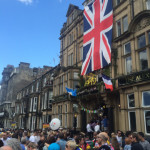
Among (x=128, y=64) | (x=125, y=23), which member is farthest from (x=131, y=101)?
(x=125, y=23)

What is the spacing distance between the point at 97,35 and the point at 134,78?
654 cm

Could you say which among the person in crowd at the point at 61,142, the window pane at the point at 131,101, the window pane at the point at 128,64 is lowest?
the person in crowd at the point at 61,142

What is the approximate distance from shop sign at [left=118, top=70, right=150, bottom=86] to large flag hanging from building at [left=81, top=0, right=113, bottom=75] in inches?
81.3

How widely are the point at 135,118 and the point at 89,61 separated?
7.26m

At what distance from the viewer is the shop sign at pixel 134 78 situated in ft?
34.7

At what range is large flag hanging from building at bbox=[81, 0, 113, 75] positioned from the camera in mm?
14406

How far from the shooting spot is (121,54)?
13.3 m

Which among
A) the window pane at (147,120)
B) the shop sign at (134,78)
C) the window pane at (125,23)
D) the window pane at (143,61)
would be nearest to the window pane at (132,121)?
the window pane at (147,120)

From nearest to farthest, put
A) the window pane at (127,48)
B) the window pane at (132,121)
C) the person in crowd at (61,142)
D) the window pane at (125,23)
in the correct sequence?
the person in crowd at (61,142)
the window pane at (132,121)
the window pane at (127,48)
the window pane at (125,23)

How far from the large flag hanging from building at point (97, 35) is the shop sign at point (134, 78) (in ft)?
6.78

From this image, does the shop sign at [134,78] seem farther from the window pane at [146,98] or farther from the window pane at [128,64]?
the window pane at [146,98]

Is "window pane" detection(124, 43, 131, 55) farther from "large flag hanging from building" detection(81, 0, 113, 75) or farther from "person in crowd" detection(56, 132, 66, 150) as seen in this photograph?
"person in crowd" detection(56, 132, 66, 150)

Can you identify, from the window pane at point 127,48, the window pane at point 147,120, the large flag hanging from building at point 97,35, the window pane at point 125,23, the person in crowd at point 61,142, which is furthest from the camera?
the large flag hanging from building at point 97,35

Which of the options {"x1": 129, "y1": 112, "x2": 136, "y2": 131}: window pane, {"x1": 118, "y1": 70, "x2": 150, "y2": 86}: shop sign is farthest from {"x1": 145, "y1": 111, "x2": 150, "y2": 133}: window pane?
{"x1": 118, "y1": 70, "x2": 150, "y2": 86}: shop sign
